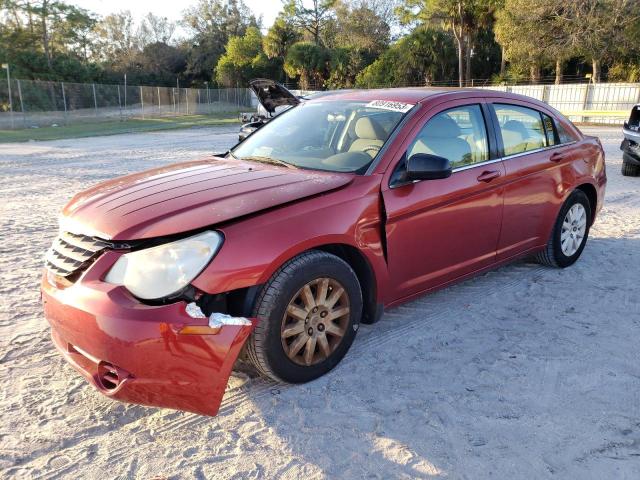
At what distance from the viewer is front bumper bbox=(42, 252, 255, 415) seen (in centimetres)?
258

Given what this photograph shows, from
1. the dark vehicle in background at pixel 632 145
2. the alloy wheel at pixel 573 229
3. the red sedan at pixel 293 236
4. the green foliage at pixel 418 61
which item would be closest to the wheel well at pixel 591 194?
the alloy wheel at pixel 573 229

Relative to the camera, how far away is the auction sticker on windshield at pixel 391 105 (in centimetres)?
387

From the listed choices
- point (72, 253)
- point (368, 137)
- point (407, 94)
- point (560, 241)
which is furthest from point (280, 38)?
point (72, 253)

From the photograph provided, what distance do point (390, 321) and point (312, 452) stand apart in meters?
1.63

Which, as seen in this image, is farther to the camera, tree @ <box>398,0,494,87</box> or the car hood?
tree @ <box>398,0,494,87</box>

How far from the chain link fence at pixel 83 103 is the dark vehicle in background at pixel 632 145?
26077 millimetres

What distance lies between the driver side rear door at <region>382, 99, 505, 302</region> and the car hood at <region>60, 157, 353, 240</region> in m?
0.49

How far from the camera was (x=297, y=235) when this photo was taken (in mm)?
2980

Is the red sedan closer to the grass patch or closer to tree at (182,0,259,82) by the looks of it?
the grass patch

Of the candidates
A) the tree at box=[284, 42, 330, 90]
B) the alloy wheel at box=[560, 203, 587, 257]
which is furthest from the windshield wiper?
the tree at box=[284, 42, 330, 90]

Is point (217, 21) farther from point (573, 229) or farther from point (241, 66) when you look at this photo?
point (573, 229)

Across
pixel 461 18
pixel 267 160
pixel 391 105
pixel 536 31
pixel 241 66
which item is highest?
pixel 461 18

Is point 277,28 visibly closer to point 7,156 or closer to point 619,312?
point 7,156

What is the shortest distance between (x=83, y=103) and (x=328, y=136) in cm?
3119
